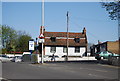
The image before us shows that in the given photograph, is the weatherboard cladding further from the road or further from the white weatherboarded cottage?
the road

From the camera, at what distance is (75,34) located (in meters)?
68.9

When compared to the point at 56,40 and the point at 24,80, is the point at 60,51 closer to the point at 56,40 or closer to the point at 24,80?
the point at 56,40

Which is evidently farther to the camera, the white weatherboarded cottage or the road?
the white weatherboarded cottage

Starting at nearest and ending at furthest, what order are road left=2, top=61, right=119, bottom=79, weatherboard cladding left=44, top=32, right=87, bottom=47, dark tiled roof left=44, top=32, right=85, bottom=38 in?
road left=2, top=61, right=119, bottom=79
weatherboard cladding left=44, top=32, right=87, bottom=47
dark tiled roof left=44, top=32, right=85, bottom=38

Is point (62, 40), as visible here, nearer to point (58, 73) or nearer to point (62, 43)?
point (62, 43)

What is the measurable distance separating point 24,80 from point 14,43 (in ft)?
252

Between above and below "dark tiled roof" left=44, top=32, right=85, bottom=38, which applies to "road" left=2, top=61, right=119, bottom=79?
below

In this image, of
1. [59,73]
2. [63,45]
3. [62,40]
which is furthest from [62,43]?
[59,73]

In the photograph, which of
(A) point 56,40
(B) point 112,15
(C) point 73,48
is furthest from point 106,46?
(B) point 112,15

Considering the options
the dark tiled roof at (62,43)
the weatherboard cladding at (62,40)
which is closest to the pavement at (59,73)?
the dark tiled roof at (62,43)

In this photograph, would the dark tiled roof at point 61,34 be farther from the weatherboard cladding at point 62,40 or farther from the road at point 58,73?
the road at point 58,73

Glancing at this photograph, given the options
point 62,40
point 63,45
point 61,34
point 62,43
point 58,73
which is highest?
point 61,34

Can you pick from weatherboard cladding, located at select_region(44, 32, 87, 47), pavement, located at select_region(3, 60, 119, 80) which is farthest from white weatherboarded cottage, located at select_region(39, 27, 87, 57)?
pavement, located at select_region(3, 60, 119, 80)

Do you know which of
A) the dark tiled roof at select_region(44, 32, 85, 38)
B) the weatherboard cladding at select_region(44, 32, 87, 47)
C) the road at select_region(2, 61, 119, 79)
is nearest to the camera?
the road at select_region(2, 61, 119, 79)
